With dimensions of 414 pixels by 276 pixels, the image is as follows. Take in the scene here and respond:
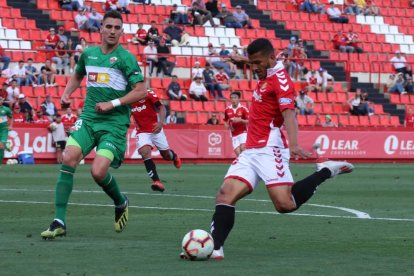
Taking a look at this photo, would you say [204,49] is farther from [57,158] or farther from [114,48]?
[114,48]

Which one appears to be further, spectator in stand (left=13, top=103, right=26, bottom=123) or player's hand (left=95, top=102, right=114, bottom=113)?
spectator in stand (left=13, top=103, right=26, bottom=123)

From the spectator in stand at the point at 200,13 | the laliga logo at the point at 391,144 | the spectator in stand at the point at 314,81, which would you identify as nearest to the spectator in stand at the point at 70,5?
the spectator in stand at the point at 200,13

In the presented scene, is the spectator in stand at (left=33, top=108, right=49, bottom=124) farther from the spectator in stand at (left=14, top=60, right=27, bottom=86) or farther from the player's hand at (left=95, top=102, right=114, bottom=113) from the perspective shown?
the player's hand at (left=95, top=102, right=114, bottom=113)

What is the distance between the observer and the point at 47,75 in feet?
119

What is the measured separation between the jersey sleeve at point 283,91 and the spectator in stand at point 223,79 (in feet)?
98.9

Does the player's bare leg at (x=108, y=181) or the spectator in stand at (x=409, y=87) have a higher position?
the player's bare leg at (x=108, y=181)

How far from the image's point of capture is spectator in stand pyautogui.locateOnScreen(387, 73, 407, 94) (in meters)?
45.1

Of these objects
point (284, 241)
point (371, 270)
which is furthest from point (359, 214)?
point (371, 270)

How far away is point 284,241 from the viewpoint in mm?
11320

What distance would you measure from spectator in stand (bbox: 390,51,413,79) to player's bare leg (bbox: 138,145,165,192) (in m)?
26.3

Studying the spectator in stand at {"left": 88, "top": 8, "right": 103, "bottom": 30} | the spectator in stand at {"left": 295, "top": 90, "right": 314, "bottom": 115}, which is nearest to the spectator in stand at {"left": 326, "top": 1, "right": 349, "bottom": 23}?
the spectator in stand at {"left": 295, "top": 90, "right": 314, "bottom": 115}

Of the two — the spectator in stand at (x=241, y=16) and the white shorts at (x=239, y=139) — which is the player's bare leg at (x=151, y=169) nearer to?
the white shorts at (x=239, y=139)

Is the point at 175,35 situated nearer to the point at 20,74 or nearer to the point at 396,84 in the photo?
the point at 20,74

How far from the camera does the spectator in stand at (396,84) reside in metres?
45.1
